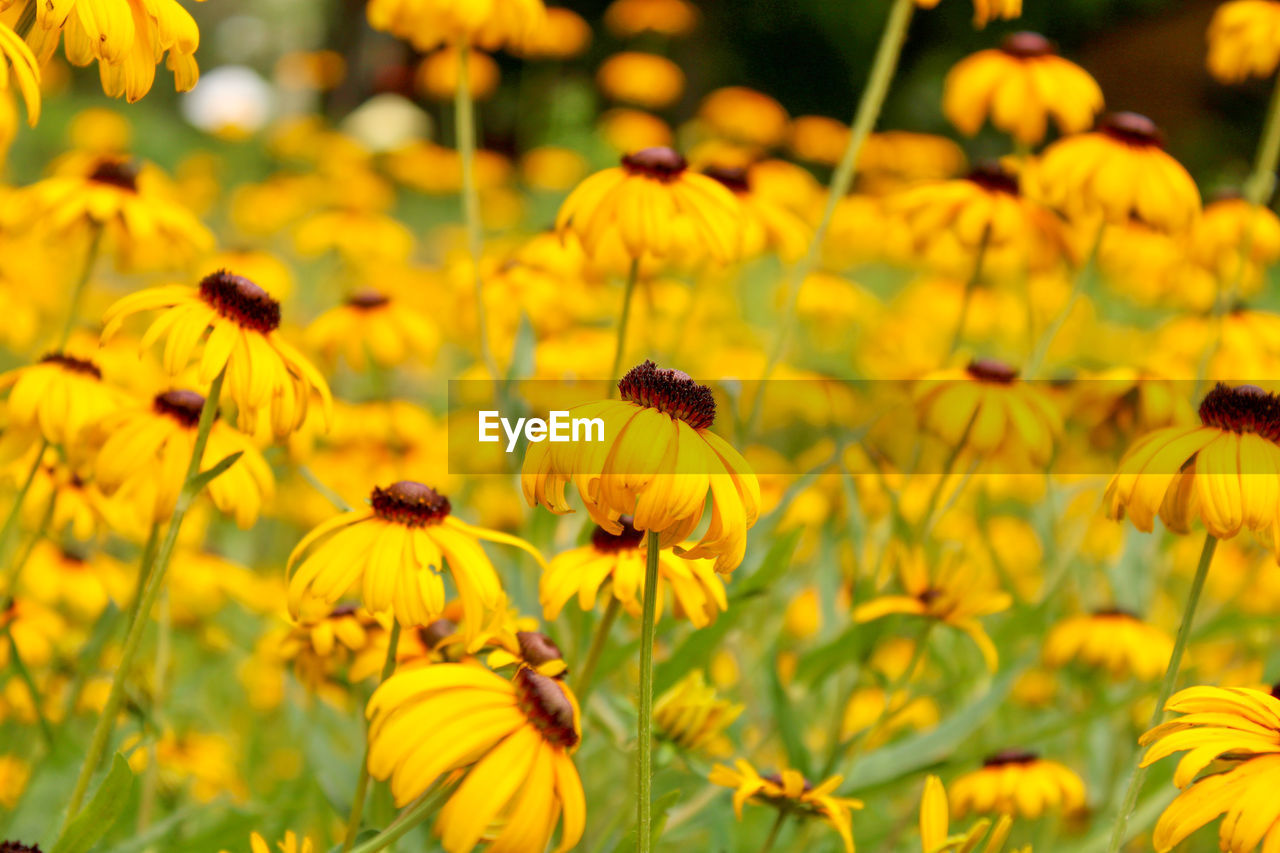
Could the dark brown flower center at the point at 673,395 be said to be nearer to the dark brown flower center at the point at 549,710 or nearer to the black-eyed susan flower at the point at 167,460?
the dark brown flower center at the point at 549,710

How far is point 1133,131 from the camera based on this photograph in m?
1.87

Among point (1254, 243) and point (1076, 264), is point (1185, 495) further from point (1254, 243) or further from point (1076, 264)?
point (1254, 243)

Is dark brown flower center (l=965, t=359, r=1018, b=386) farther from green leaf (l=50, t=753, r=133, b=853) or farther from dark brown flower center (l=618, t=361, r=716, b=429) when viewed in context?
green leaf (l=50, t=753, r=133, b=853)

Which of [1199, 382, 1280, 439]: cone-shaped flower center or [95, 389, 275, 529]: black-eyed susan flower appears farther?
[95, 389, 275, 529]: black-eyed susan flower

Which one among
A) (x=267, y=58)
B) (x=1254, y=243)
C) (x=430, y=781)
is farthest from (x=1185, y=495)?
(x=267, y=58)

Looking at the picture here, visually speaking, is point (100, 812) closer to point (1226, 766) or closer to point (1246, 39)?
point (1226, 766)

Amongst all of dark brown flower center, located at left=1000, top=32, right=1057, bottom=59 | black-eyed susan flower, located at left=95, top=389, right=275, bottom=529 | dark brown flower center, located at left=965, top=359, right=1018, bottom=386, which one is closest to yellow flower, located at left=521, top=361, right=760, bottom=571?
black-eyed susan flower, located at left=95, top=389, right=275, bottom=529

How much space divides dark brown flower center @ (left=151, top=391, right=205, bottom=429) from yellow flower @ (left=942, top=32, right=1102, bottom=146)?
4.21 ft

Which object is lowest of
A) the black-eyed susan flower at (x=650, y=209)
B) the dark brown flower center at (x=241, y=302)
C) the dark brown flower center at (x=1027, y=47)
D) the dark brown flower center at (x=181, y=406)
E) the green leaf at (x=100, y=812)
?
the green leaf at (x=100, y=812)

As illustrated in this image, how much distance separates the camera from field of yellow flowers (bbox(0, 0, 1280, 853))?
96 centimetres

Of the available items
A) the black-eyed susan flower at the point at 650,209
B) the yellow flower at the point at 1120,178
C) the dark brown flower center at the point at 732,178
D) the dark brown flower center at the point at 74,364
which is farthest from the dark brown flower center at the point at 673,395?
the dark brown flower center at the point at 732,178

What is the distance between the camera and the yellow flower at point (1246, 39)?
1982mm

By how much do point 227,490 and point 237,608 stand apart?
1.46 metres

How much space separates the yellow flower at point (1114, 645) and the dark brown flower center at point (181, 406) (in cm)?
140
